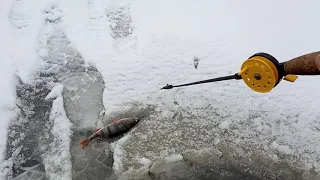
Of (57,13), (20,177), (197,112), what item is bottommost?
(20,177)

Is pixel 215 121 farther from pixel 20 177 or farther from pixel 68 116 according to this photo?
pixel 20 177

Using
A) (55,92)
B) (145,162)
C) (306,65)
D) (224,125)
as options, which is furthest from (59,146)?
(306,65)

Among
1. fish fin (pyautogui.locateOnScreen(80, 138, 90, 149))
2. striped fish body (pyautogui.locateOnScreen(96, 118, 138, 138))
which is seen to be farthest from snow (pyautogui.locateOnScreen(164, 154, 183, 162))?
fish fin (pyautogui.locateOnScreen(80, 138, 90, 149))

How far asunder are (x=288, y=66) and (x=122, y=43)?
8.47 feet

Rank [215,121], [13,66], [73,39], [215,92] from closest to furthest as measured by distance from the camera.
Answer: [215,121]
[215,92]
[13,66]
[73,39]

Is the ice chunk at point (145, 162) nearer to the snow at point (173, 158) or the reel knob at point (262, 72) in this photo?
the snow at point (173, 158)

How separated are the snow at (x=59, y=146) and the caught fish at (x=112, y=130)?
0.65 ft

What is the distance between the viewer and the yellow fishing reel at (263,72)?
2.35 m

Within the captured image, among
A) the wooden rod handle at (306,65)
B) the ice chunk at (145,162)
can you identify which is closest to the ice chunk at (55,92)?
the ice chunk at (145,162)

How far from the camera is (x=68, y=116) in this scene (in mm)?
3799

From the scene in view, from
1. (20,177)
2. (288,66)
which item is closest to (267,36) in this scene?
(288,66)

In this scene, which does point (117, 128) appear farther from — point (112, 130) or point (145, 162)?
point (145, 162)

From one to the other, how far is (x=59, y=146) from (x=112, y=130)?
1.82ft

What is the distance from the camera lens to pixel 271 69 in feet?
7.68
